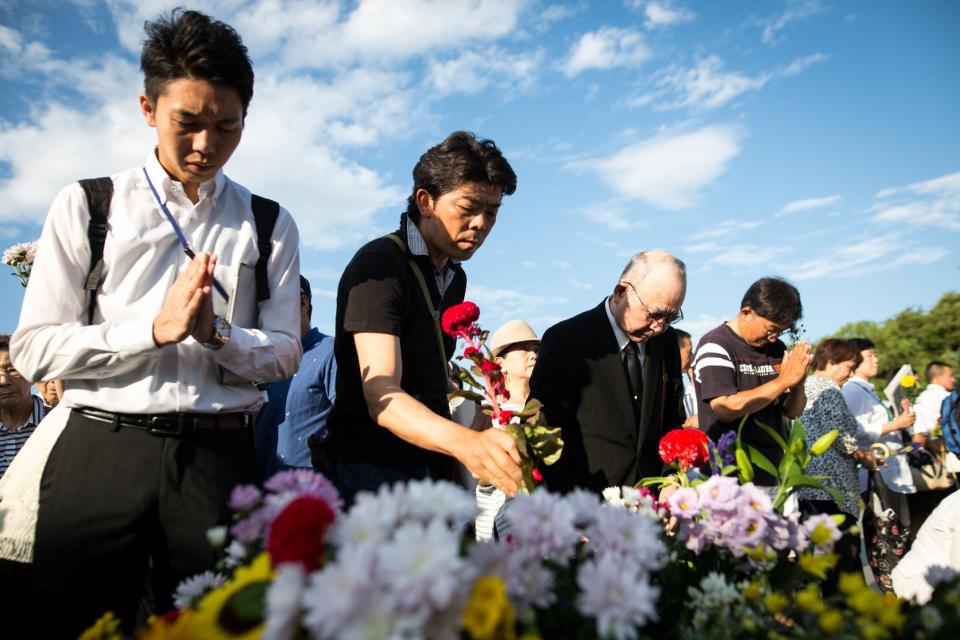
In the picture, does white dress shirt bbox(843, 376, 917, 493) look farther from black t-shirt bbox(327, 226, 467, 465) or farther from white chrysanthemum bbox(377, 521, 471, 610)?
white chrysanthemum bbox(377, 521, 471, 610)

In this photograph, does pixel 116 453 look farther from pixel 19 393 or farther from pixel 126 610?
pixel 19 393

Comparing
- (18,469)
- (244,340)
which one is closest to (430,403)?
(244,340)

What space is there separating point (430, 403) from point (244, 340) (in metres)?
0.72

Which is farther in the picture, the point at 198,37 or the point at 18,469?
the point at 18,469

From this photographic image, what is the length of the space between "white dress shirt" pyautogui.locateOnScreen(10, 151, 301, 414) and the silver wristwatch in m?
0.02

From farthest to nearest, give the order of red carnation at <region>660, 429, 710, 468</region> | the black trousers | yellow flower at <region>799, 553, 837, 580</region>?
1. red carnation at <region>660, 429, 710, 468</region>
2. the black trousers
3. yellow flower at <region>799, 553, 837, 580</region>

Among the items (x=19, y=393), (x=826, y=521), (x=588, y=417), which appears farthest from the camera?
(x=19, y=393)

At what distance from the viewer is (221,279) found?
1.91 meters

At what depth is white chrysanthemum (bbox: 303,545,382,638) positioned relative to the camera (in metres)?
0.73

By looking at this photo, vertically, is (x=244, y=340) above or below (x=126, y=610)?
above

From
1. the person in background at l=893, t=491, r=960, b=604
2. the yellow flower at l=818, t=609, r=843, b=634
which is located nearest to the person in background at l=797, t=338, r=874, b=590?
the person in background at l=893, t=491, r=960, b=604

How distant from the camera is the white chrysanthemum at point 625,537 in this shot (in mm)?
1002

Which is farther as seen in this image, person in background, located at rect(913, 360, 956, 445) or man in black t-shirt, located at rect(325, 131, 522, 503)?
person in background, located at rect(913, 360, 956, 445)

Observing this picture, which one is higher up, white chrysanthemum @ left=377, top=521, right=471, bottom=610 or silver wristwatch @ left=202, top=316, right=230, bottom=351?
silver wristwatch @ left=202, top=316, right=230, bottom=351
